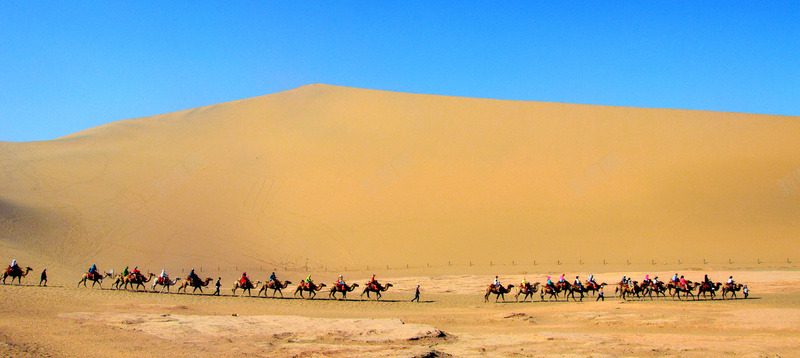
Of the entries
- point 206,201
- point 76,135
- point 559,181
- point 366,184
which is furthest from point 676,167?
point 76,135

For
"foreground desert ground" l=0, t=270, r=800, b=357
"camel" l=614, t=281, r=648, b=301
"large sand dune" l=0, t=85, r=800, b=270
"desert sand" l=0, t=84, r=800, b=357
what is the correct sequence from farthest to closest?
"large sand dune" l=0, t=85, r=800, b=270, "camel" l=614, t=281, r=648, b=301, "desert sand" l=0, t=84, r=800, b=357, "foreground desert ground" l=0, t=270, r=800, b=357

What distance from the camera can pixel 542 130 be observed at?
52000 millimetres

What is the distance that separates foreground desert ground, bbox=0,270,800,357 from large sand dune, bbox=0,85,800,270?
11479mm

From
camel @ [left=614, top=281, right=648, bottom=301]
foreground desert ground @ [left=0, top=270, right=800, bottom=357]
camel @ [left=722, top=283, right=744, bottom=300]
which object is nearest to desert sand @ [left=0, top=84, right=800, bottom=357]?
foreground desert ground @ [left=0, top=270, right=800, bottom=357]

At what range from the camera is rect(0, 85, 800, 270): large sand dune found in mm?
34000

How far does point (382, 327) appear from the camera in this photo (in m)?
14.6

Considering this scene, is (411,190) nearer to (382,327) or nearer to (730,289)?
(730,289)

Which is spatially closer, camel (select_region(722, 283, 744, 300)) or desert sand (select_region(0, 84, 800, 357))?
desert sand (select_region(0, 84, 800, 357))

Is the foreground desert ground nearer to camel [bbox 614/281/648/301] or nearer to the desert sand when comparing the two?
the desert sand

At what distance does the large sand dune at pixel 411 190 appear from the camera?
34.0 metres

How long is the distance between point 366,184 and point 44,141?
32063 millimetres

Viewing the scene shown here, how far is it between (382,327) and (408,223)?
77.6 feet

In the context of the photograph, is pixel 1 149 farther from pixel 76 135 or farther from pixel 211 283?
pixel 211 283

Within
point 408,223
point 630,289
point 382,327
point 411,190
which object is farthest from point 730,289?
point 411,190
